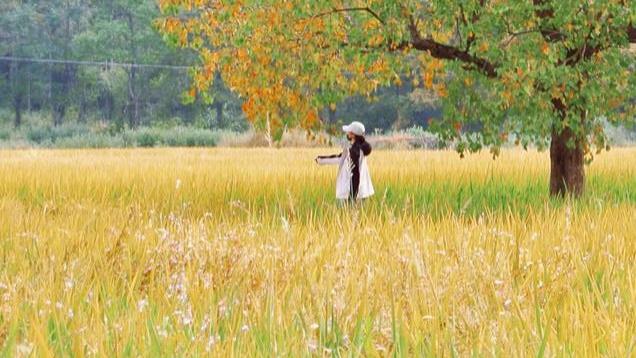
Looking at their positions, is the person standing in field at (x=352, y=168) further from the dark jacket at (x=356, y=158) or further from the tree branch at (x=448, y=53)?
the tree branch at (x=448, y=53)

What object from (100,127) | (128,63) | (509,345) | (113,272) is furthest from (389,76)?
(128,63)

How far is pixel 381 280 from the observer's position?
210 inches

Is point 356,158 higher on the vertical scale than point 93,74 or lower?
lower

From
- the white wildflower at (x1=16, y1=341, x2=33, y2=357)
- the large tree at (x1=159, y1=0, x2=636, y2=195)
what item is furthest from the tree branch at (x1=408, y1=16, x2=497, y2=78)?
the white wildflower at (x1=16, y1=341, x2=33, y2=357)

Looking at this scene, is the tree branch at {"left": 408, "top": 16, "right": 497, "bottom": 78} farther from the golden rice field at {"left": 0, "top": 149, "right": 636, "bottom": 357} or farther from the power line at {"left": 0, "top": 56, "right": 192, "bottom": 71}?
the power line at {"left": 0, "top": 56, "right": 192, "bottom": 71}

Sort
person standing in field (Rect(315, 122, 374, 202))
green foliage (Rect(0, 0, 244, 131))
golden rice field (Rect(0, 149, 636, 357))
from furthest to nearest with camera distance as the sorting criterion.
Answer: green foliage (Rect(0, 0, 244, 131))
person standing in field (Rect(315, 122, 374, 202))
golden rice field (Rect(0, 149, 636, 357))

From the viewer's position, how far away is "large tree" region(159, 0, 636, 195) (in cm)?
1116

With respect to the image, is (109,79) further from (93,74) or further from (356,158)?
(356,158)

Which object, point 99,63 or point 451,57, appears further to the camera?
point 99,63

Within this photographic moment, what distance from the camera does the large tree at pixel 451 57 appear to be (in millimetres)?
11156

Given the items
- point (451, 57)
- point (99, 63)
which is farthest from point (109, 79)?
point (451, 57)

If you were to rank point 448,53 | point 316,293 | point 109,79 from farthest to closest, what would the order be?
point 109,79, point 448,53, point 316,293

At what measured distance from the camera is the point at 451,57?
13094 mm

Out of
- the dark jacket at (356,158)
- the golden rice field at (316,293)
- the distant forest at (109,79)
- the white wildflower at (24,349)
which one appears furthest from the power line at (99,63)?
the white wildflower at (24,349)
